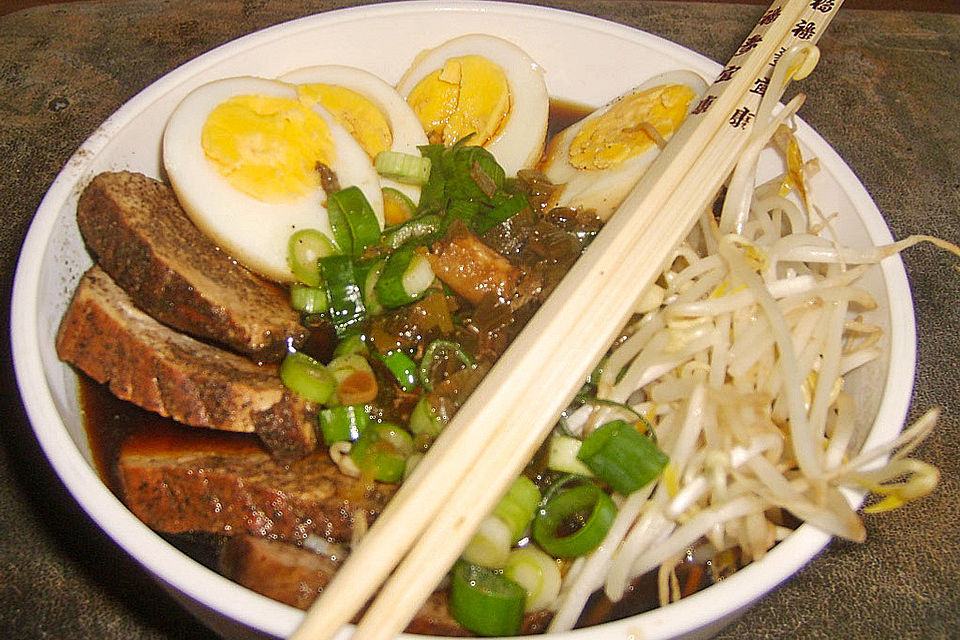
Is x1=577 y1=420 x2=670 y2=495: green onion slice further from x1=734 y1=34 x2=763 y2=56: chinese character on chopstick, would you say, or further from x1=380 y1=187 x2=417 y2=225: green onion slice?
x1=734 y1=34 x2=763 y2=56: chinese character on chopstick

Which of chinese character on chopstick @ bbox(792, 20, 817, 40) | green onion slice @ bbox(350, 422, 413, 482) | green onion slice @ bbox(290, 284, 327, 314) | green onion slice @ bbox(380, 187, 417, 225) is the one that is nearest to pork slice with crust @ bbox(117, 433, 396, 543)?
green onion slice @ bbox(350, 422, 413, 482)

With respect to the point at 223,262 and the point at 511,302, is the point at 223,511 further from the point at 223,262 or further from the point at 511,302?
the point at 511,302

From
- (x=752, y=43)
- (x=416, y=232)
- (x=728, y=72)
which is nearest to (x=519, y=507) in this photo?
(x=416, y=232)

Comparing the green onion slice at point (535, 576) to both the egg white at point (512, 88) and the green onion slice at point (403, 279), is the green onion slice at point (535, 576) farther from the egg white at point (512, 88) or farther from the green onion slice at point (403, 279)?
the egg white at point (512, 88)

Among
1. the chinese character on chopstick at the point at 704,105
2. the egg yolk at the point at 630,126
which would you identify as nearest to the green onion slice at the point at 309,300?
the egg yolk at the point at 630,126

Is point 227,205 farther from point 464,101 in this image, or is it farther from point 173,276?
point 464,101

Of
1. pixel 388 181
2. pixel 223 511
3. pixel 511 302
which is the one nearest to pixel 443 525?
pixel 223 511
